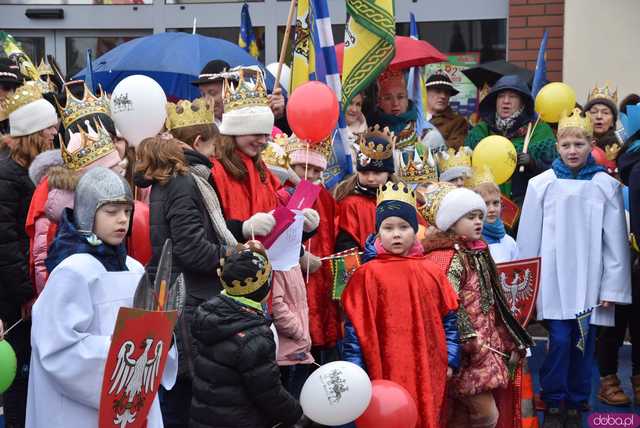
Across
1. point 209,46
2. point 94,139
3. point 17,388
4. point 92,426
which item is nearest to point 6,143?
point 94,139

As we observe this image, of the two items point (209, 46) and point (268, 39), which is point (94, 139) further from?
point (268, 39)

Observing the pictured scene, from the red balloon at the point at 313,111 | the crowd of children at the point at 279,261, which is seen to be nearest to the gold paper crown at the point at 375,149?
the crowd of children at the point at 279,261

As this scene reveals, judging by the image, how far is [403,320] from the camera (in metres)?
6.39

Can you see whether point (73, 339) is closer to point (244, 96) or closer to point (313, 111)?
point (244, 96)

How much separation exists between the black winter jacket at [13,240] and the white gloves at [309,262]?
5.18 ft

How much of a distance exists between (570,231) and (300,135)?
7.23 feet

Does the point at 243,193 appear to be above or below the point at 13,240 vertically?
above

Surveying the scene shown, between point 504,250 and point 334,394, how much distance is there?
281 centimetres

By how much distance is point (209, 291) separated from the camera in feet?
20.2

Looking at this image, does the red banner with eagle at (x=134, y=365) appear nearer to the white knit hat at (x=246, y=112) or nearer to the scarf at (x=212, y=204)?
the scarf at (x=212, y=204)

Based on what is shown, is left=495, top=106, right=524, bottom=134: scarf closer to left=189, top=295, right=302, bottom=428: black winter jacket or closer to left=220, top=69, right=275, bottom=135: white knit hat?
left=220, top=69, right=275, bottom=135: white knit hat

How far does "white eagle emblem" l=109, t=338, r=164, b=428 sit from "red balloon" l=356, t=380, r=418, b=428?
152 centimetres

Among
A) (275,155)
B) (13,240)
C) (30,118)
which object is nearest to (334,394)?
(13,240)

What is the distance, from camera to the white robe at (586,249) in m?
8.21
